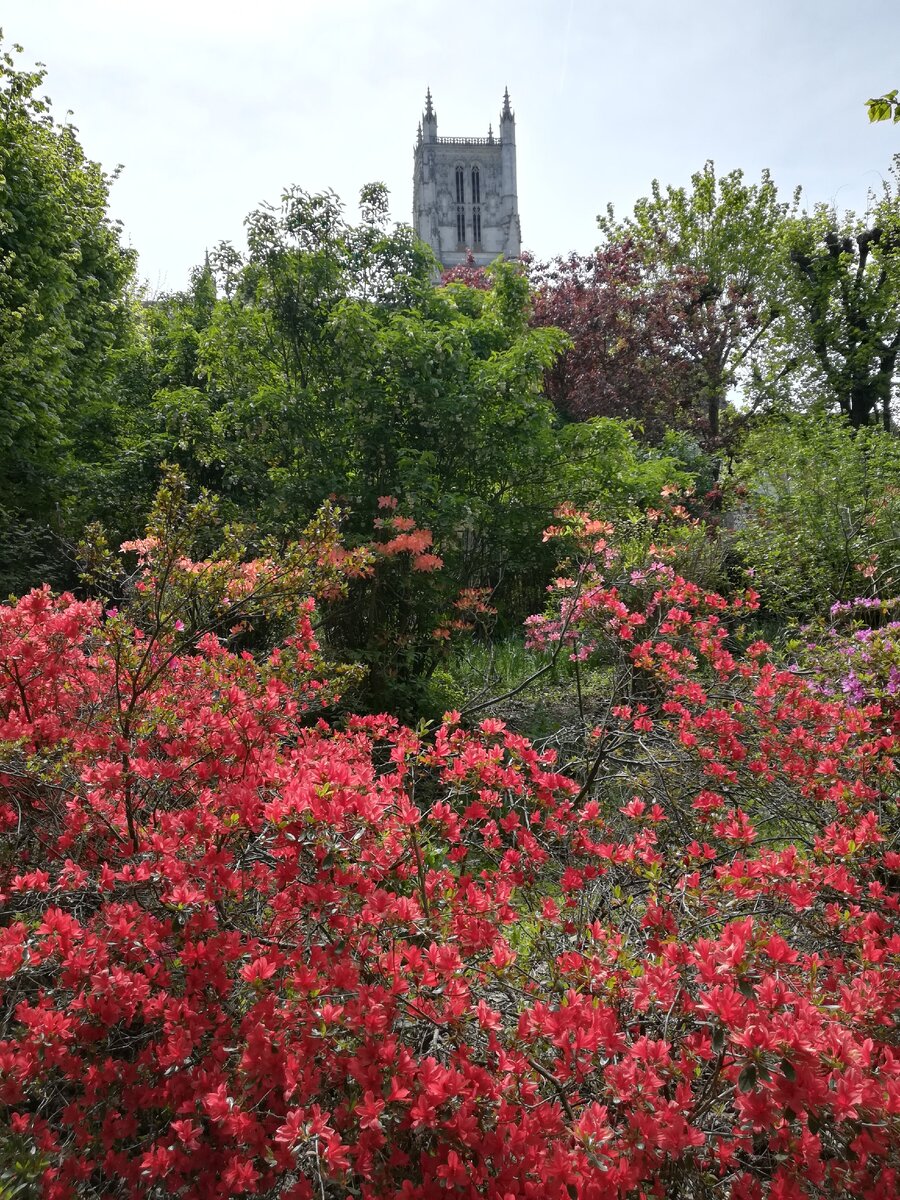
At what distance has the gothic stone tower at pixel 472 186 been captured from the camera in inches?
2084

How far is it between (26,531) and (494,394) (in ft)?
20.1

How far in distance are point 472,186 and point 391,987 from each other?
202 ft

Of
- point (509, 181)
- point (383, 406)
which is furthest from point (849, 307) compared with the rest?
point (509, 181)

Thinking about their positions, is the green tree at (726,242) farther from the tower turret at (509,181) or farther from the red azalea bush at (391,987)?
the tower turret at (509,181)

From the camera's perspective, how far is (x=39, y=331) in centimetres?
933

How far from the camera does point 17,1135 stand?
1.47m

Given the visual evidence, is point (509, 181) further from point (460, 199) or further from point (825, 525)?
point (825, 525)

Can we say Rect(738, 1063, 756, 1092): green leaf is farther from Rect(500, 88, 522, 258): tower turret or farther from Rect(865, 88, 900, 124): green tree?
Rect(500, 88, 522, 258): tower turret

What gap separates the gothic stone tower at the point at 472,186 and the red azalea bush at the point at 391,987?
187 ft

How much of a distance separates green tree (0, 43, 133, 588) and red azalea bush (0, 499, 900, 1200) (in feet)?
21.8

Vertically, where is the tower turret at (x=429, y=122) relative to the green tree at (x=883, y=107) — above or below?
above

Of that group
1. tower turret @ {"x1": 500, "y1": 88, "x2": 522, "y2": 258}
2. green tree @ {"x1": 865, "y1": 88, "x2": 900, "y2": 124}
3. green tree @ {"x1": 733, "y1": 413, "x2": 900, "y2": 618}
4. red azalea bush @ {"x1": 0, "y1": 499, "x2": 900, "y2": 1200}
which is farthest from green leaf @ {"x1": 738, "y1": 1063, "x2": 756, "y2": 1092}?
tower turret @ {"x1": 500, "y1": 88, "x2": 522, "y2": 258}

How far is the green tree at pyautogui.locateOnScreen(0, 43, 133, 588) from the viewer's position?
826 centimetres

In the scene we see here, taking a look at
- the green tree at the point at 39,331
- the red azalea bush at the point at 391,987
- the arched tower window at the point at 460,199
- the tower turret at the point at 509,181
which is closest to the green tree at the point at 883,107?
the red azalea bush at the point at 391,987
